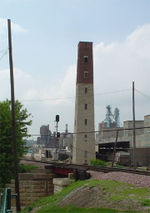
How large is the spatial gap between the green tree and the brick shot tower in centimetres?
2218

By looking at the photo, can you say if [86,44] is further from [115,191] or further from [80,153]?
[115,191]

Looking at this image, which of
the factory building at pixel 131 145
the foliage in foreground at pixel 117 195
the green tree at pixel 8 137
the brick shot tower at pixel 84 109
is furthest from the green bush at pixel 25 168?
A: the brick shot tower at pixel 84 109

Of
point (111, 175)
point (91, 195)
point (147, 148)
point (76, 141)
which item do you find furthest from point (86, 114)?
point (91, 195)

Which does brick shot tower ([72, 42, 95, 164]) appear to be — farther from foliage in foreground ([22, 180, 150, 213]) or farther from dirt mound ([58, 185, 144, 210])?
foliage in foreground ([22, 180, 150, 213])

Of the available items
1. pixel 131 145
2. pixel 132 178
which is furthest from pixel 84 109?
pixel 132 178

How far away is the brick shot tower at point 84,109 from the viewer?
62.3m


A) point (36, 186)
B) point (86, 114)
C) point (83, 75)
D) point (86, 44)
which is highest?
point (86, 44)

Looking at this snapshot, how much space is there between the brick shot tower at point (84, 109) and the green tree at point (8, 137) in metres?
22.2

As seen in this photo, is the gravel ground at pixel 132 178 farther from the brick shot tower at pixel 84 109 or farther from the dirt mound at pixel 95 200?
the brick shot tower at pixel 84 109

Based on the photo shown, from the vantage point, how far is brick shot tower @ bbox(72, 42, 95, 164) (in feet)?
205

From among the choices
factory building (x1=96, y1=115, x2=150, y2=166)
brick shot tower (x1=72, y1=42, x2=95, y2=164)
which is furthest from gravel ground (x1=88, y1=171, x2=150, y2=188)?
brick shot tower (x1=72, y1=42, x2=95, y2=164)

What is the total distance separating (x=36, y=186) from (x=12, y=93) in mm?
12980

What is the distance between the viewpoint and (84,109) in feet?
211

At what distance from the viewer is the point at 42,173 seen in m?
37.3
